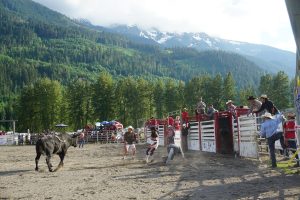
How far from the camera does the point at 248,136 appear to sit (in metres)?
14.2

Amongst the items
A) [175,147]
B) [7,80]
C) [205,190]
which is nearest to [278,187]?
[205,190]

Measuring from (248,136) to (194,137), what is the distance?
6031 mm

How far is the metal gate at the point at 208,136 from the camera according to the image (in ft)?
56.0

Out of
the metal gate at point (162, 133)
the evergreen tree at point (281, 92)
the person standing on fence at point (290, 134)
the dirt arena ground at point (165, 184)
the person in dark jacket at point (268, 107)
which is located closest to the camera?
the dirt arena ground at point (165, 184)

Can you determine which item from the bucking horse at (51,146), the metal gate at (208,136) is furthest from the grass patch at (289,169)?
the bucking horse at (51,146)

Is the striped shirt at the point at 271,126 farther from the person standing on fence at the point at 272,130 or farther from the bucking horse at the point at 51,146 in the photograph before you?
the bucking horse at the point at 51,146

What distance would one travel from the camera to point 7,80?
188625 millimetres

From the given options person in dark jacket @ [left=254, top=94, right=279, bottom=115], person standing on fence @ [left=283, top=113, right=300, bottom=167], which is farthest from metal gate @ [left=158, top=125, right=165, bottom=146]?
person in dark jacket @ [left=254, top=94, right=279, bottom=115]

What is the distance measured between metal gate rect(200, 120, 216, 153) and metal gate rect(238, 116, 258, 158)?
6.89 feet

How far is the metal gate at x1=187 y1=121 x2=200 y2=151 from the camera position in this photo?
1945cm

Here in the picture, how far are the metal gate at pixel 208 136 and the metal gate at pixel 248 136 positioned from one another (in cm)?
210

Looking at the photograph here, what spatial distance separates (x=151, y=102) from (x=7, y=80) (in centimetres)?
12608

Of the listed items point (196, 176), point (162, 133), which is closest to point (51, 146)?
point (196, 176)

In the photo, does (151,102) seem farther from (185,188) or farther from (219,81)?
(185,188)
